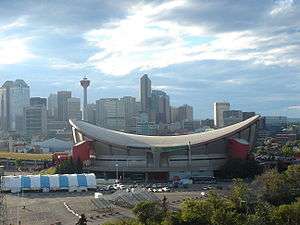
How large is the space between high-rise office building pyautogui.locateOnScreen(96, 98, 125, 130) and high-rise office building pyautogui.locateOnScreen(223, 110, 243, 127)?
106 ft

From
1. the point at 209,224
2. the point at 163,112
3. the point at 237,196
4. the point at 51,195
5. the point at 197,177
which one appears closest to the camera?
the point at 209,224

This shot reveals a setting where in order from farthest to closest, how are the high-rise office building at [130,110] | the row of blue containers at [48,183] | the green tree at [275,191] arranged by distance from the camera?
the high-rise office building at [130,110] → the row of blue containers at [48,183] → the green tree at [275,191]

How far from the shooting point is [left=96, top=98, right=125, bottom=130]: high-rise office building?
18175cm

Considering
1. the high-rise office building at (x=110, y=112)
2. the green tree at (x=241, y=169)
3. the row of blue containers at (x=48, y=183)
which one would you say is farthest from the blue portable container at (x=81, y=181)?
the high-rise office building at (x=110, y=112)

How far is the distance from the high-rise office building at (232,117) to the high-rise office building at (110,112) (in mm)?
32222

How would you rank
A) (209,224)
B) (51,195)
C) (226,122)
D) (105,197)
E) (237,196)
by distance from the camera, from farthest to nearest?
(226,122), (51,195), (105,197), (237,196), (209,224)

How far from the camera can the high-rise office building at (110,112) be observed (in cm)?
18175

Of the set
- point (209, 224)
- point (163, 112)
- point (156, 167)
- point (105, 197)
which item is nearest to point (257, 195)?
point (209, 224)

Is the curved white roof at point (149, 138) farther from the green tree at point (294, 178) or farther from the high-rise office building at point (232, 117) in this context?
the high-rise office building at point (232, 117)

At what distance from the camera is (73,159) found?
60312mm

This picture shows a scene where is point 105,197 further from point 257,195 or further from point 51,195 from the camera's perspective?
point 257,195

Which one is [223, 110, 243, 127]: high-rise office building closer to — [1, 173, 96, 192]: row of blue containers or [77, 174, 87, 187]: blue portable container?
[77, 174, 87, 187]: blue portable container

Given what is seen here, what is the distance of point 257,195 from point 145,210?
9.48 m

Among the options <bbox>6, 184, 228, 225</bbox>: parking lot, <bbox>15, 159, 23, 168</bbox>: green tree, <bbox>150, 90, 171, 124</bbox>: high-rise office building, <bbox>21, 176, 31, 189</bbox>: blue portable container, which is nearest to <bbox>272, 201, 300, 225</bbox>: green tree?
<bbox>6, 184, 228, 225</bbox>: parking lot
